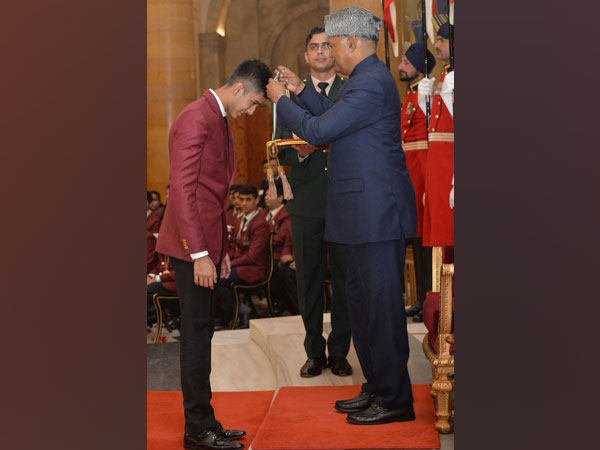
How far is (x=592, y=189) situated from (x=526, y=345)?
376 mm

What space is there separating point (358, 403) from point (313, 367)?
777 mm

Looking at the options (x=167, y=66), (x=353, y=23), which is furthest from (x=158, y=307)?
(x=167, y=66)

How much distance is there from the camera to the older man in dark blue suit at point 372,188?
3180 mm

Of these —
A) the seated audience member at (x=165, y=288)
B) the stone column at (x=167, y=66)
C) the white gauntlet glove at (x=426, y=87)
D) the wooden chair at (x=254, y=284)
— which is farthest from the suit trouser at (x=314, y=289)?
the stone column at (x=167, y=66)

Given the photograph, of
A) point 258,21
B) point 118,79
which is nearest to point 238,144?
point 258,21

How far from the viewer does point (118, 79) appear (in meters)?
1.90

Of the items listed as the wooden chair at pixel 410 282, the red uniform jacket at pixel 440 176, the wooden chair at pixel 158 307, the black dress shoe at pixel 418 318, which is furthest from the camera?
the wooden chair at pixel 158 307

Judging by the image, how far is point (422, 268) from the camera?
5469 mm

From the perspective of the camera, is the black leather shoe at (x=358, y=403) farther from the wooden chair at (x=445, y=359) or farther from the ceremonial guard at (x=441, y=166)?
the ceremonial guard at (x=441, y=166)

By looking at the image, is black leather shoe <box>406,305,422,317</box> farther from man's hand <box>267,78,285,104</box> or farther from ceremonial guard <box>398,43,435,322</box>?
man's hand <box>267,78,285,104</box>

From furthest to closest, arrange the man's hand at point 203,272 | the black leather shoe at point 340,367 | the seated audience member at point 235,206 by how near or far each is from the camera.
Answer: the seated audience member at point 235,206 < the black leather shoe at point 340,367 < the man's hand at point 203,272

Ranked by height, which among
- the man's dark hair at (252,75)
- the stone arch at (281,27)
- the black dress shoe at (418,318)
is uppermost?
the stone arch at (281,27)

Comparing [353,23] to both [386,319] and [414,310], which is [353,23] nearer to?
[386,319]

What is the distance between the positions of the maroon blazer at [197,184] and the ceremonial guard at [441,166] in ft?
4.68
